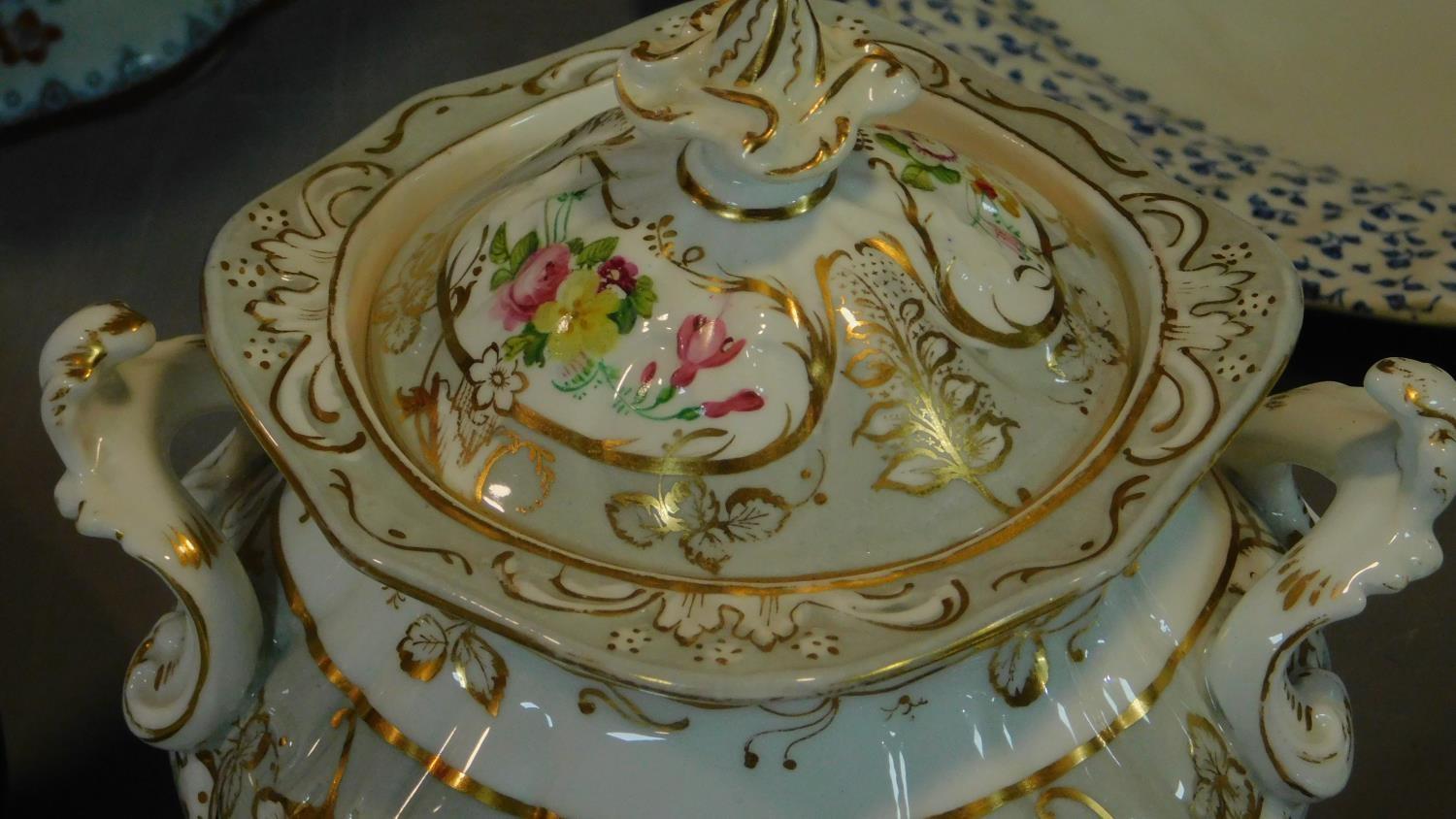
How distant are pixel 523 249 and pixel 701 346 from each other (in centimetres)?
13

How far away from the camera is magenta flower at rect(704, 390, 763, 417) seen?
2.22 feet

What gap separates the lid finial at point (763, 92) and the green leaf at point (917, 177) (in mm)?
75

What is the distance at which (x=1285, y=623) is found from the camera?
2.32ft

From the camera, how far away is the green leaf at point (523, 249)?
742mm

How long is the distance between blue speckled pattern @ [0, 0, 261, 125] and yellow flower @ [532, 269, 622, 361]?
1198mm

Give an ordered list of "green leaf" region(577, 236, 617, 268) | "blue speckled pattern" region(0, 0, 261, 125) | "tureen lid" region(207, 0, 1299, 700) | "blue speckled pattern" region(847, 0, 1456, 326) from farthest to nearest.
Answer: "blue speckled pattern" region(0, 0, 261, 125), "blue speckled pattern" region(847, 0, 1456, 326), "green leaf" region(577, 236, 617, 268), "tureen lid" region(207, 0, 1299, 700)

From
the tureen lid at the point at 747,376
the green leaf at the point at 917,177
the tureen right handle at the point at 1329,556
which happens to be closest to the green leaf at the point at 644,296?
the tureen lid at the point at 747,376

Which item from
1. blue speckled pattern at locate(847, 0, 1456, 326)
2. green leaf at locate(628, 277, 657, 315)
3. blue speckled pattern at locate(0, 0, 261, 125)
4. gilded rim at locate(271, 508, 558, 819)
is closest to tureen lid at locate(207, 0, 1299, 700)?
green leaf at locate(628, 277, 657, 315)

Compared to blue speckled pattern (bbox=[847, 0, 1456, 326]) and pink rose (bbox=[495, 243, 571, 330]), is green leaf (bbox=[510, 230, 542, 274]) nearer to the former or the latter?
pink rose (bbox=[495, 243, 571, 330])

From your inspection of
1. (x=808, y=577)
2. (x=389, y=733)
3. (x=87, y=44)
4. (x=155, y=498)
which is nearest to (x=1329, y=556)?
(x=808, y=577)

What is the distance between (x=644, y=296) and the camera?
0.70 m

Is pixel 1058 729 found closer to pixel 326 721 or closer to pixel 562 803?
pixel 562 803

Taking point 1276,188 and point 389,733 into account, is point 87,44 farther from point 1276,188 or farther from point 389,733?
point 1276,188

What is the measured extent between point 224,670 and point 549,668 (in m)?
0.20
